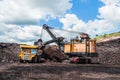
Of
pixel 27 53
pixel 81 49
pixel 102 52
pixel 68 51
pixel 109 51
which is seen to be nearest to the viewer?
pixel 27 53

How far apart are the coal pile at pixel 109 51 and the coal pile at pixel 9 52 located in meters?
14.4

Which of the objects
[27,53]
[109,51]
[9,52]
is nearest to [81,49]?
[27,53]

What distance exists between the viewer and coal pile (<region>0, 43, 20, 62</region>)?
142ft

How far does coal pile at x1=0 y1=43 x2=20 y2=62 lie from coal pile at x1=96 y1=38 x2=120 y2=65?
47.3 feet

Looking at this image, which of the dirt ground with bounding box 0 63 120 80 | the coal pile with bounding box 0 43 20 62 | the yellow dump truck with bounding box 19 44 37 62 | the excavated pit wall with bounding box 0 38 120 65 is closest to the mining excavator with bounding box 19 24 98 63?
the yellow dump truck with bounding box 19 44 37 62

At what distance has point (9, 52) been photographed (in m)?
46.7

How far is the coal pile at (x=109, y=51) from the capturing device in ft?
148

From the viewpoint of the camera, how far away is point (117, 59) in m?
45.0

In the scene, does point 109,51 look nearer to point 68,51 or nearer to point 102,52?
point 102,52

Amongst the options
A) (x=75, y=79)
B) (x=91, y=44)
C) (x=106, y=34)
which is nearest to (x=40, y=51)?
(x=91, y=44)

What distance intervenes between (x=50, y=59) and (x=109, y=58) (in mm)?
10808

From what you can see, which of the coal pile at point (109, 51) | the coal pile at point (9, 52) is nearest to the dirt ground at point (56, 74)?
the coal pile at point (9, 52)

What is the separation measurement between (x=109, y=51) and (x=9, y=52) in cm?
1753

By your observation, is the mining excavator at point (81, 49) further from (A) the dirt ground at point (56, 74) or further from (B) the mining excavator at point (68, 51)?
(A) the dirt ground at point (56, 74)
